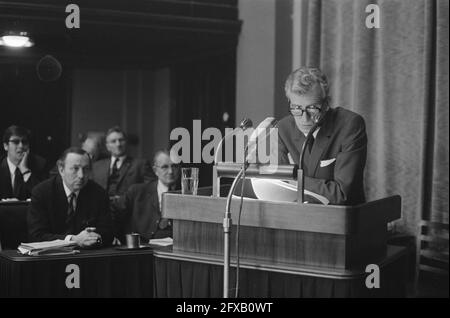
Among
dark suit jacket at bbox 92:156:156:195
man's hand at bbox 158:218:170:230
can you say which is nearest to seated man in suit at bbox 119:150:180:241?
man's hand at bbox 158:218:170:230

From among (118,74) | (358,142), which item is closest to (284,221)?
(358,142)

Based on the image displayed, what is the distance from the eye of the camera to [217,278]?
257 cm

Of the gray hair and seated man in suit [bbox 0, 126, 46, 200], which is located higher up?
the gray hair

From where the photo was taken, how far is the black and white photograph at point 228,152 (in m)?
2.50

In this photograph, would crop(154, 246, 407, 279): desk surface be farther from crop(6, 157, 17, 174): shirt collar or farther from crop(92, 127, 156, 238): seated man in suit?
crop(92, 127, 156, 238): seated man in suit

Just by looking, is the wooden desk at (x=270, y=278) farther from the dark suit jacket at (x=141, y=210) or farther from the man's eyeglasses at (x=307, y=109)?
the dark suit jacket at (x=141, y=210)

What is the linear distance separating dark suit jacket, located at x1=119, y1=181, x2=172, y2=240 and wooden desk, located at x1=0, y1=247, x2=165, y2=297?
38.2 inches

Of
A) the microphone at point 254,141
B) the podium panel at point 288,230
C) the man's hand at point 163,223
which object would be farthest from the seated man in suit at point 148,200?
the microphone at point 254,141

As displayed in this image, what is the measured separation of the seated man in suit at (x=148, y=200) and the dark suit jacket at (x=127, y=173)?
5.89 feet

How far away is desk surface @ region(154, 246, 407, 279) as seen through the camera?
234 centimetres

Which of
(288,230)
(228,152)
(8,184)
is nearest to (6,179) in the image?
(8,184)

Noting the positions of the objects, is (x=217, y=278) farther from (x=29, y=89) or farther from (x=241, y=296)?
(x=29, y=89)

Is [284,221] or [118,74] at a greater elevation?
[118,74]

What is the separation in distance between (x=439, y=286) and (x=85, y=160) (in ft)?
9.73
